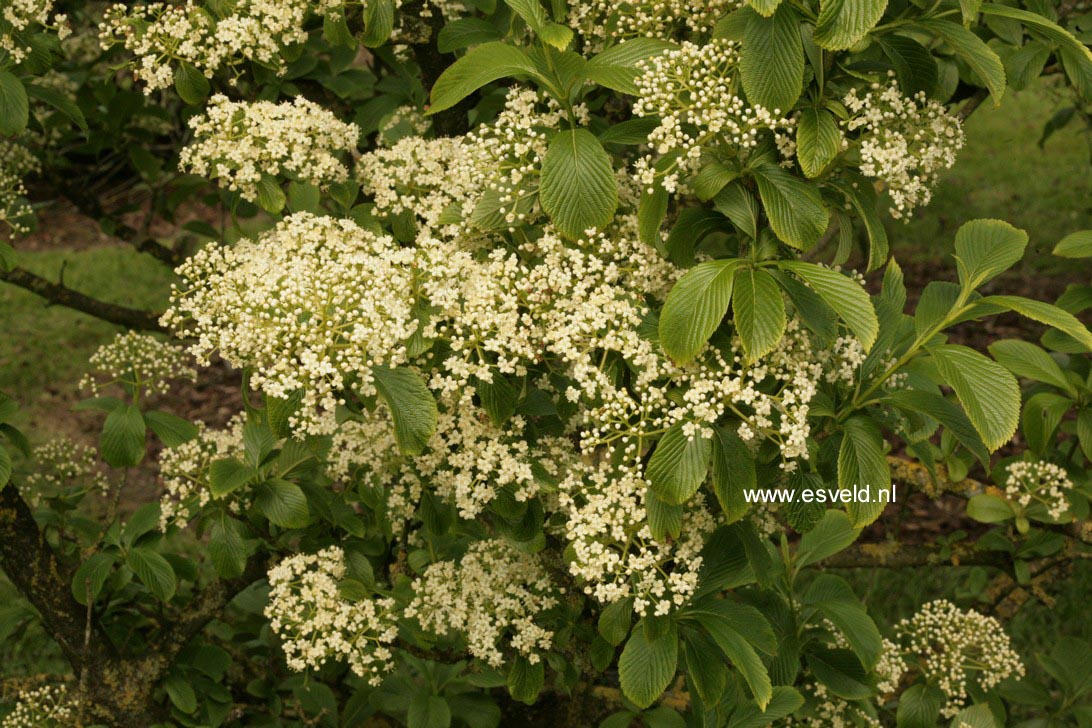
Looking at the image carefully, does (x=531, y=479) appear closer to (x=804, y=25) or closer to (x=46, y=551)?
(x=804, y=25)

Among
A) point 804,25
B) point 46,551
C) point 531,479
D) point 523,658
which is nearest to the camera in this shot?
point 804,25

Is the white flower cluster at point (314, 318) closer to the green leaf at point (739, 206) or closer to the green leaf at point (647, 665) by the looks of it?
the green leaf at point (739, 206)

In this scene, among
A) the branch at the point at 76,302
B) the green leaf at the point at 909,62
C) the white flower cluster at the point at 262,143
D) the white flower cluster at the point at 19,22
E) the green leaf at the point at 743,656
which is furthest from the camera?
the branch at the point at 76,302

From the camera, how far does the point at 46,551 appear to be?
140 inches

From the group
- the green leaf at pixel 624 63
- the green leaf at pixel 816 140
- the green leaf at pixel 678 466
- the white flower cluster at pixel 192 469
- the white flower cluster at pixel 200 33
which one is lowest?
the white flower cluster at pixel 192 469

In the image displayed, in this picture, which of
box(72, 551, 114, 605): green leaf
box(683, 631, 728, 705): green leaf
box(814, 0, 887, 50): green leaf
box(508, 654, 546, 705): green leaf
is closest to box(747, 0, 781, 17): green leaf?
box(814, 0, 887, 50): green leaf

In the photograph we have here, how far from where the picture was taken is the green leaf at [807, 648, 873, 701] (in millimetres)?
2939

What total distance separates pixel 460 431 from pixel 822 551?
1268 mm

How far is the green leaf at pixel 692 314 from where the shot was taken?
1914mm

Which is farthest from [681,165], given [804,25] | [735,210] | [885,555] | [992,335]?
[992,335]

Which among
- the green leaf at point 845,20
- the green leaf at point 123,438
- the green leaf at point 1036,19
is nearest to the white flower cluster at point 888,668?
the green leaf at point 1036,19

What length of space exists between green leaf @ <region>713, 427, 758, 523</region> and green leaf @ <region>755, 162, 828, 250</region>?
1.28ft

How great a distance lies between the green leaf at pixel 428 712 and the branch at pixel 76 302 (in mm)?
1861

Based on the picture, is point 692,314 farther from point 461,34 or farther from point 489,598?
point 461,34
